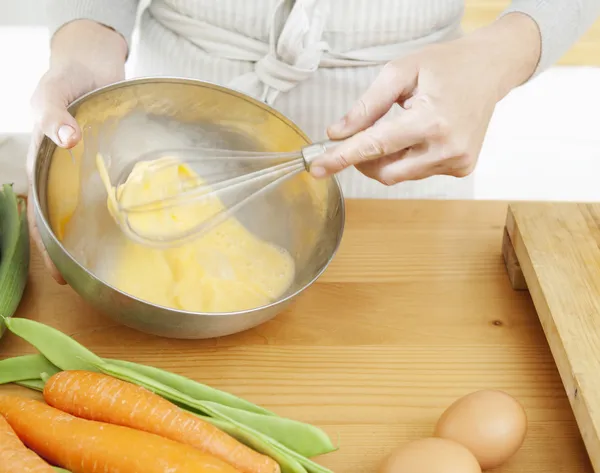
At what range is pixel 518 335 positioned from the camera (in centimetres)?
94

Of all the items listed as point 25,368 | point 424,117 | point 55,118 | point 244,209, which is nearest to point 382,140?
point 424,117

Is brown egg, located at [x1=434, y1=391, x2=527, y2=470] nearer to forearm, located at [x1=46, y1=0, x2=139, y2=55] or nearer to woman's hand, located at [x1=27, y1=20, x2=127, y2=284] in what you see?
woman's hand, located at [x1=27, y1=20, x2=127, y2=284]

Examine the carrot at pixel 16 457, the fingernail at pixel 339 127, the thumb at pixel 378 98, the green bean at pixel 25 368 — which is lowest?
the green bean at pixel 25 368

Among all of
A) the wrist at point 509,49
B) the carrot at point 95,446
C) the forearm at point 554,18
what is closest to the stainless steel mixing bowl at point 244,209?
the carrot at point 95,446

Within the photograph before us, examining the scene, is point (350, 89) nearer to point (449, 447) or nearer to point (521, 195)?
point (449, 447)

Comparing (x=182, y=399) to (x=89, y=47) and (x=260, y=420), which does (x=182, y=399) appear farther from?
(x=89, y=47)

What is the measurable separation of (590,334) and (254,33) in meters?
0.61

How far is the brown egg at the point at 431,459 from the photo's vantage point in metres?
0.69

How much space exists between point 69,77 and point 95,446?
0.45 metres

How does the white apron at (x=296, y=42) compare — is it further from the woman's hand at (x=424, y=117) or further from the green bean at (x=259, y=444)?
the green bean at (x=259, y=444)

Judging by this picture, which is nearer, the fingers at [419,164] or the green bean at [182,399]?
the green bean at [182,399]

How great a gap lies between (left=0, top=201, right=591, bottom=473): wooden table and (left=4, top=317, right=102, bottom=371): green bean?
0.08m

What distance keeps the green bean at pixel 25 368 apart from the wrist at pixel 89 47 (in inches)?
14.3

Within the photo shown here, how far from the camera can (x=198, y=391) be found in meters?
0.78
